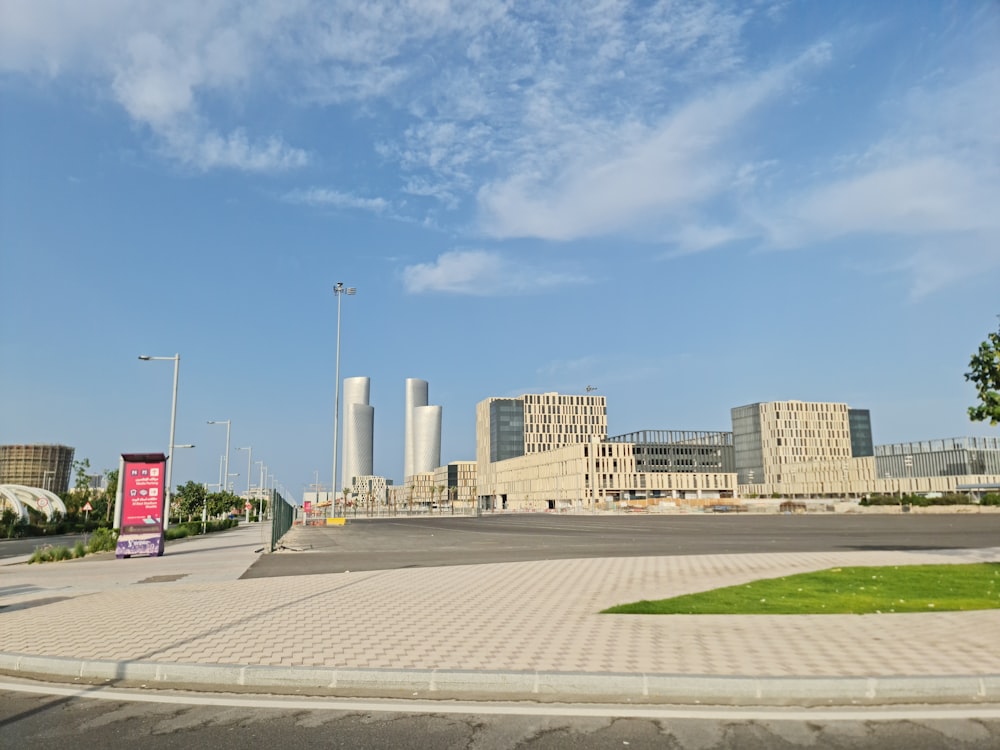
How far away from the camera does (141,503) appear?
25.1 m

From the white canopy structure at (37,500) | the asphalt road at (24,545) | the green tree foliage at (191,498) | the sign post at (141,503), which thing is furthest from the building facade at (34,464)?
the sign post at (141,503)

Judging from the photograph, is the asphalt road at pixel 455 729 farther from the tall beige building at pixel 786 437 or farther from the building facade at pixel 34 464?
the building facade at pixel 34 464

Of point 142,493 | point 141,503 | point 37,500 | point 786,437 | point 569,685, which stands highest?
point 786,437

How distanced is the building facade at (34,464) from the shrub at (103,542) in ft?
557

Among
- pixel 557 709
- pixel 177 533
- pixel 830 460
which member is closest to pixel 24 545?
pixel 177 533

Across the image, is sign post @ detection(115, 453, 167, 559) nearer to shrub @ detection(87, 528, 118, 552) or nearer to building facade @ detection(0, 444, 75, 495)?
shrub @ detection(87, 528, 118, 552)

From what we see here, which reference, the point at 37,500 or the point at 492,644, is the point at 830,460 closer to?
the point at 37,500

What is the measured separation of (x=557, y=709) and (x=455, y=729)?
97cm

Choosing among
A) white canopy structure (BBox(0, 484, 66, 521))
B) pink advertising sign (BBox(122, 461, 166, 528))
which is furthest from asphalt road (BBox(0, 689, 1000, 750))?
white canopy structure (BBox(0, 484, 66, 521))

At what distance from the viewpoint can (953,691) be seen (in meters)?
6.25

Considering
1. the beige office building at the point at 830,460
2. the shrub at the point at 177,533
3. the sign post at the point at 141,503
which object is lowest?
the shrub at the point at 177,533

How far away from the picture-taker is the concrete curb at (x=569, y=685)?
20.5 ft

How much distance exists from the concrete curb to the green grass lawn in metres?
4.05

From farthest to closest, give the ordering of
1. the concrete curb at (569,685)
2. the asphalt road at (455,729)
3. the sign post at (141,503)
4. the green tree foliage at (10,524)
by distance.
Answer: the green tree foliage at (10,524) < the sign post at (141,503) < the concrete curb at (569,685) < the asphalt road at (455,729)
